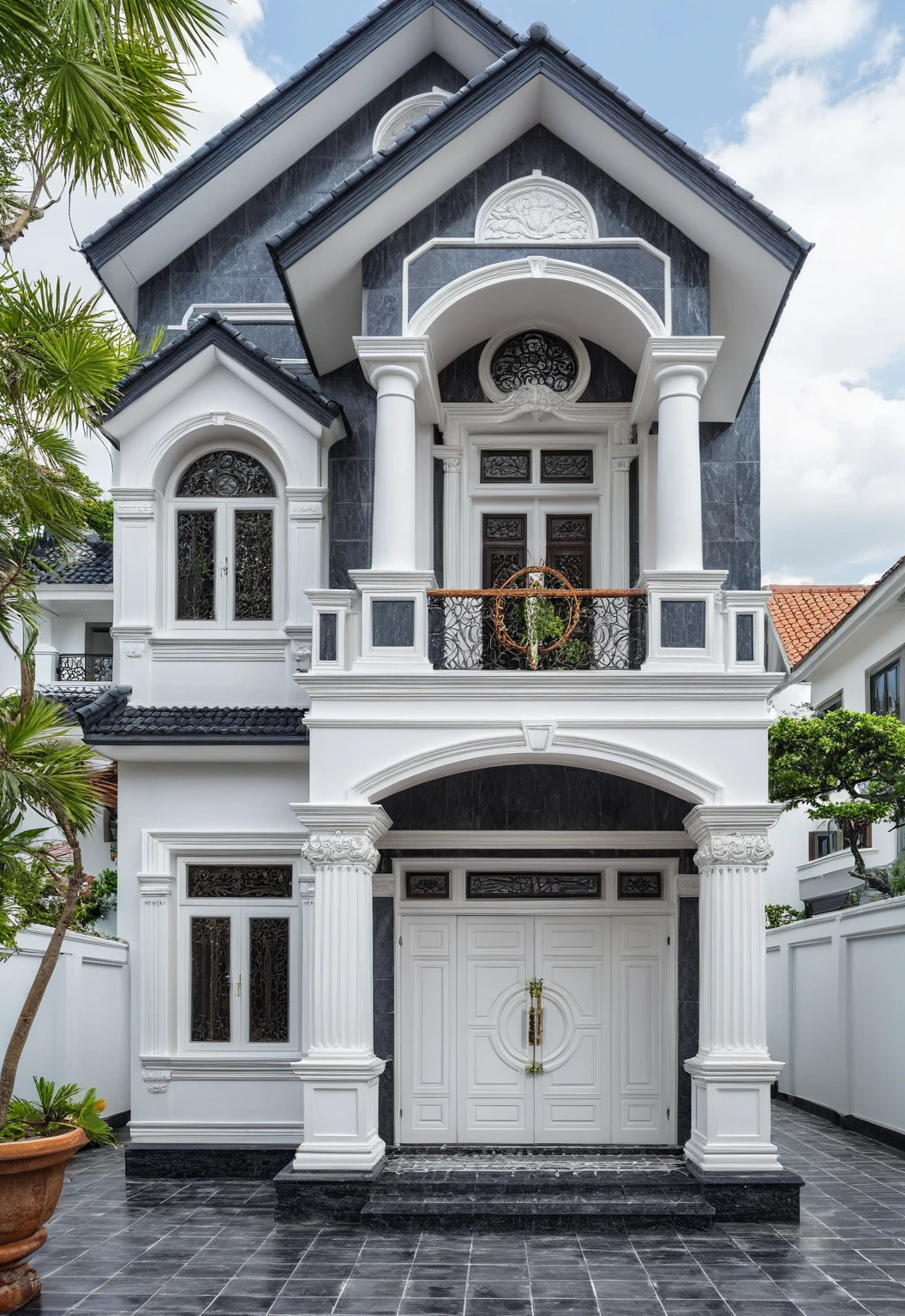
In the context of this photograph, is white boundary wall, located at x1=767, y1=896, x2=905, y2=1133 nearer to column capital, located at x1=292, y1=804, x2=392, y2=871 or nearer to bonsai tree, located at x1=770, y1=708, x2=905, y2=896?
bonsai tree, located at x1=770, y1=708, x2=905, y2=896

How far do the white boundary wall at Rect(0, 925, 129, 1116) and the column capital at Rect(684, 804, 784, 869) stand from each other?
5.31 m

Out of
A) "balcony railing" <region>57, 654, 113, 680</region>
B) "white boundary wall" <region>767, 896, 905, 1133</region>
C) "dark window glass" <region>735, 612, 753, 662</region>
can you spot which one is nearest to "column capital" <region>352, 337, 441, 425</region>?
"dark window glass" <region>735, 612, 753, 662</region>

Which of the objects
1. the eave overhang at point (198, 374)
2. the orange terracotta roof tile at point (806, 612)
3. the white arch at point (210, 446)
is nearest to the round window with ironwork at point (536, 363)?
the eave overhang at point (198, 374)

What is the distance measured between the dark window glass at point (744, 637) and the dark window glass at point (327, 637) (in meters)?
2.89

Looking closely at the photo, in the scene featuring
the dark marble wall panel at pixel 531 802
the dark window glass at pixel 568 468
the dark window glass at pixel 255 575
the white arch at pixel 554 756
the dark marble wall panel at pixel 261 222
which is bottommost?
the dark marble wall panel at pixel 531 802

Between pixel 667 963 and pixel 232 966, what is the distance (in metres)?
3.55

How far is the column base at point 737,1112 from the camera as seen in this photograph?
968 centimetres

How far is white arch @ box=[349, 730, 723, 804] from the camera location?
1010 cm

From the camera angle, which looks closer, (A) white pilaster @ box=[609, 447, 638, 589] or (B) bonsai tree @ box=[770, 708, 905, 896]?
(A) white pilaster @ box=[609, 447, 638, 589]

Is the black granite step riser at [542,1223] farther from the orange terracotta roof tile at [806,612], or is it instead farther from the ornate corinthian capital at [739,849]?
the orange terracotta roof tile at [806,612]

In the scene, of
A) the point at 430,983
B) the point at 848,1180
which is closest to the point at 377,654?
the point at 430,983

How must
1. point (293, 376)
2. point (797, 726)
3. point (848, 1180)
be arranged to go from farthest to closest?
1. point (797, 726)
2. point (293, 376)
3. point (848, 1180)

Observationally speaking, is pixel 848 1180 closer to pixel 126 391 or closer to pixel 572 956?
pixel 572 956

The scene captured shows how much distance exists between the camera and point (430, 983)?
11.7m
